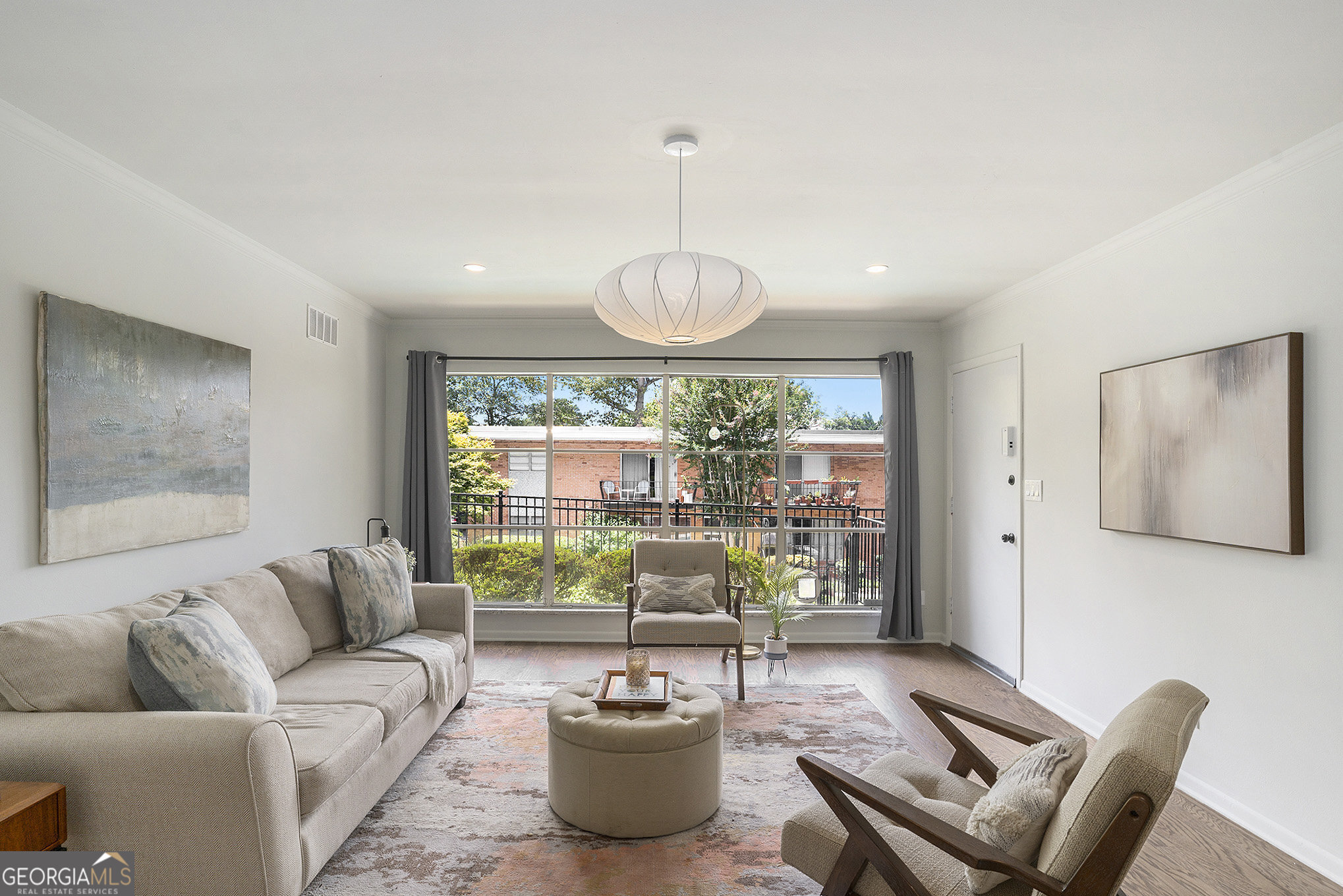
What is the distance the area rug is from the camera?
2498 millimetres

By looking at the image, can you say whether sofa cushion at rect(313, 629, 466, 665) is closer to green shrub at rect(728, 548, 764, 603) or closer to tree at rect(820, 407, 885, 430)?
green shrub at rect(728, 548, 764, 603)

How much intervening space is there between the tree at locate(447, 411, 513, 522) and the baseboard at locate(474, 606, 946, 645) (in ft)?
2.58

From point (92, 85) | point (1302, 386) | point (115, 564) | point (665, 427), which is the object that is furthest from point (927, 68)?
point (665, 427)

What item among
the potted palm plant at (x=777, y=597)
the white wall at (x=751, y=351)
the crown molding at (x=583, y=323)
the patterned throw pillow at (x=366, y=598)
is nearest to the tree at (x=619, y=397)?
the white wall at (x=751, y=351)

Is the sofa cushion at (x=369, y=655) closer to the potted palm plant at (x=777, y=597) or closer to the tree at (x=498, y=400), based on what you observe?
the potted palm plant at (x=777, y=597)

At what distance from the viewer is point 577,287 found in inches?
197

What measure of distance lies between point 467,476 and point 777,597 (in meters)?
2.65

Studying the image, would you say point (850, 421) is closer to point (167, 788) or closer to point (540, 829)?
point (540, 829)

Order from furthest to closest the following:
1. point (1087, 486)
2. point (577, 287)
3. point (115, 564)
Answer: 1. point (577, 287)
2. point (1087, 486)
3. point (115, 564)

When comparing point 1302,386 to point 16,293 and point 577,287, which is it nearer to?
point 577,287

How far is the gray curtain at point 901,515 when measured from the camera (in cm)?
592

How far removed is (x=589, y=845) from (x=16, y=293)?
2.70 metres

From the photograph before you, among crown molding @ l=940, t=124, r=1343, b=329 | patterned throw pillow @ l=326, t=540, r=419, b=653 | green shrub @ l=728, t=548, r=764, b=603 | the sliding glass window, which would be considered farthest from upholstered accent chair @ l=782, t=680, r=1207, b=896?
the sliding glass window

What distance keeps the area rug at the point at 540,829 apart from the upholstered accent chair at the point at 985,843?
579 mm
